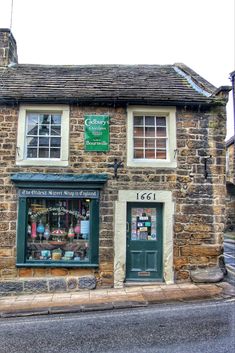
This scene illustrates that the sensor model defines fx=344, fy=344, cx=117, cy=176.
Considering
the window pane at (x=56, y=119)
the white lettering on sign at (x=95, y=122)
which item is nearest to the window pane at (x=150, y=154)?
the white lettering on sign at (x=95, y=122)

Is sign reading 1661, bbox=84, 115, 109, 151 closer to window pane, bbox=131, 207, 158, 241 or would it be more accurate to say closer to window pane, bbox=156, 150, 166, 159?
window pane, bbox=156, 150, 166, 159

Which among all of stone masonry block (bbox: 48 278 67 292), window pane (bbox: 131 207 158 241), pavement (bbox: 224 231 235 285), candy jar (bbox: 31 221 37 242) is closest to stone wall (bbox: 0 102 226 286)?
stone masonry block (bbox: 48 278 67 292)

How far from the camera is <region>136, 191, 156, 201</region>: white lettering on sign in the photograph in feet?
31.5

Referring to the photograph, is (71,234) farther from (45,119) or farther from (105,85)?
(105,85)

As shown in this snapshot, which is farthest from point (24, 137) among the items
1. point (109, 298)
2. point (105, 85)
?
point (109, 298)

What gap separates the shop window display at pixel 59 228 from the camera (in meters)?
9.60

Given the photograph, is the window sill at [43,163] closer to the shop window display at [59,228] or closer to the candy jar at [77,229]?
the shop window display at [59,228]

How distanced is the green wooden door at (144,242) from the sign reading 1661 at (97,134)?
73.6 inches

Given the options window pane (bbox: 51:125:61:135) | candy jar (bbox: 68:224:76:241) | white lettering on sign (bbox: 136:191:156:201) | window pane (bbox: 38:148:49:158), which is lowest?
candy jar (bbox: 68:224:76:241)

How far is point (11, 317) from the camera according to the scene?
23.8 ft

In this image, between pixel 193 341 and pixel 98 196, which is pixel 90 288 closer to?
pixel 98 196

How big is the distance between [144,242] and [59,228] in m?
2.43

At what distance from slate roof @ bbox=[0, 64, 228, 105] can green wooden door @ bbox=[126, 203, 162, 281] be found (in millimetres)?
3095

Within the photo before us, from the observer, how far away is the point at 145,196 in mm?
9609
